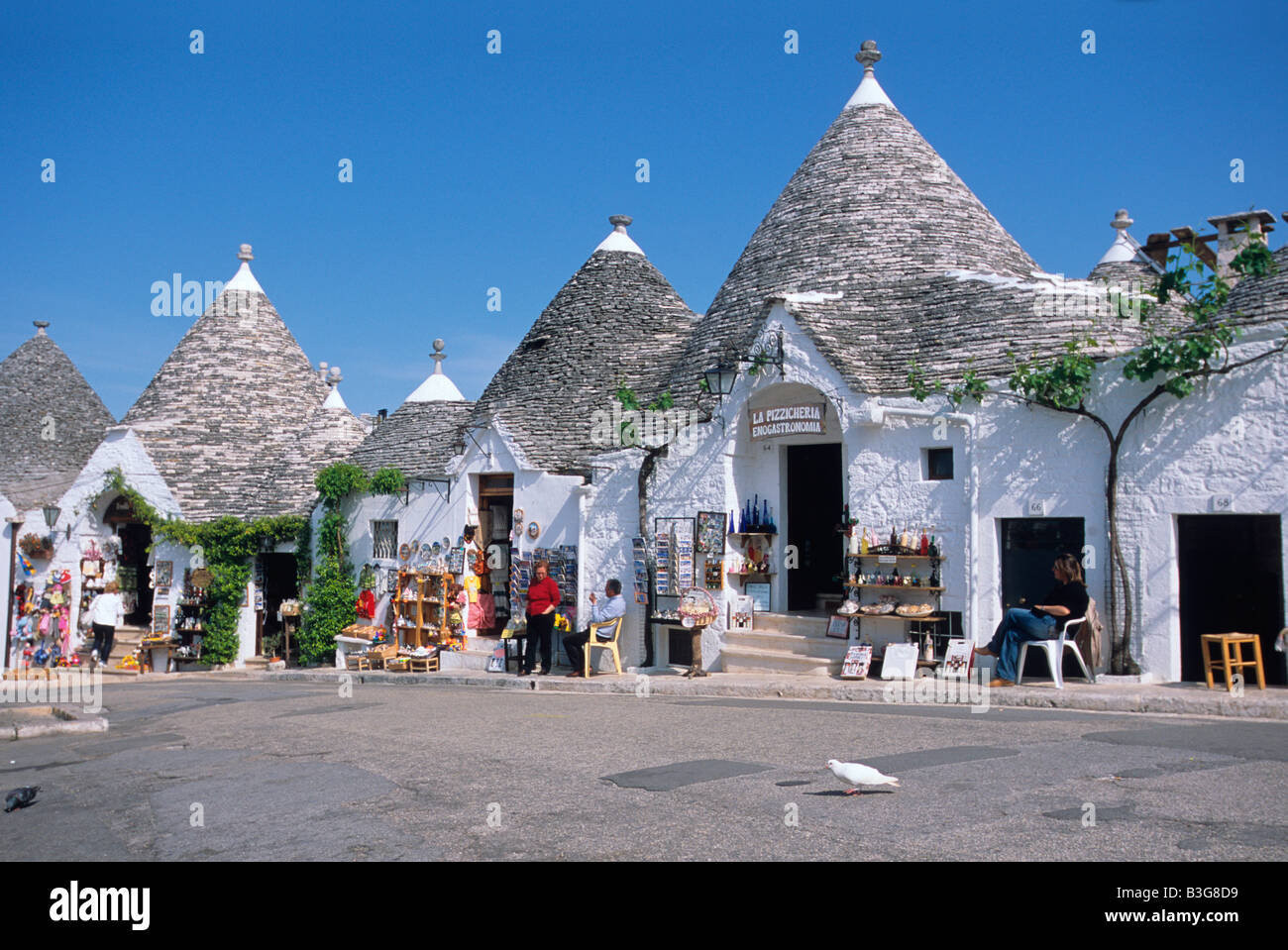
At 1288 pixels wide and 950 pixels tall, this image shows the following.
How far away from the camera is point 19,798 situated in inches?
293

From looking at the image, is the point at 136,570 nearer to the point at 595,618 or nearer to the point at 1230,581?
the point at 595,618

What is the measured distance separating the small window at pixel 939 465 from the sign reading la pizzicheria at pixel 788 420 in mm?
1795

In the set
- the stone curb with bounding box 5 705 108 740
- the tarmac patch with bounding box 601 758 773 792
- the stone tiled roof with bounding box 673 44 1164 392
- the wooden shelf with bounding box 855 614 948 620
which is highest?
the stone tiled roof with bounding box 673 44 1164 392

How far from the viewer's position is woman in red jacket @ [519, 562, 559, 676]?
16094 mm

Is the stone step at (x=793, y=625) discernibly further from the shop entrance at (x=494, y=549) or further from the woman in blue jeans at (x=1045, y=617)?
the shop entrance at (x=494, y=549)

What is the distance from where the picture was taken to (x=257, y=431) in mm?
27500

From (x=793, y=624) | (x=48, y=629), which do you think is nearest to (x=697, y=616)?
(x=793, y=624)

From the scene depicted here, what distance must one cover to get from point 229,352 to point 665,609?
16.8 meters

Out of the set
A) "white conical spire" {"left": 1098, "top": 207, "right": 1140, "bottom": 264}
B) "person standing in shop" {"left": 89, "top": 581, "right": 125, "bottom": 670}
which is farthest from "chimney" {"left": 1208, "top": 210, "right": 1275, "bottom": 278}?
"person standing in shop" {"left": 89, "top": 581, "right": 125, "bottom": 670}

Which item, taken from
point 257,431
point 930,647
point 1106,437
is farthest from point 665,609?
point 257,431

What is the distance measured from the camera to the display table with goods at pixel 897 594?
14.1 meters

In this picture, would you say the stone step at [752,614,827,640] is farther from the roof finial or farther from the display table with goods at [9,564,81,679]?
the display table with goods at [9,564,81,679]

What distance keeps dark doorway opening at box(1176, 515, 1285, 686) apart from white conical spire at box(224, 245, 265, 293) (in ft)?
79.9
